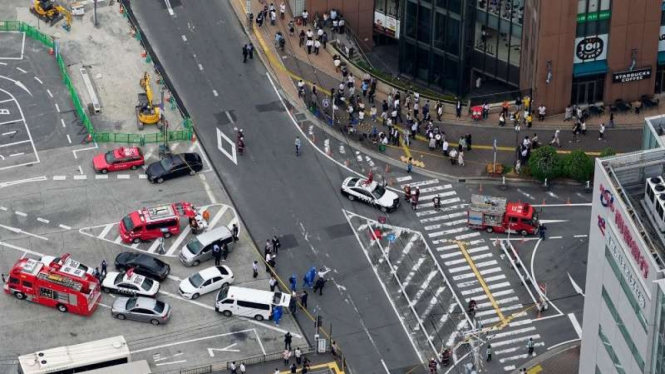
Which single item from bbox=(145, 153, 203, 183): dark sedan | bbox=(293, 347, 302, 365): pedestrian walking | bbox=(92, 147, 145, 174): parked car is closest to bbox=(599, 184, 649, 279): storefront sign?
bbox=(293, 347, 302, 365): pedestrian walking

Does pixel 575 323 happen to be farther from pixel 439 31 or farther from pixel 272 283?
pixel 439 31

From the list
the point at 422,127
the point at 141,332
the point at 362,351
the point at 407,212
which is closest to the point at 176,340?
the point at 141,332

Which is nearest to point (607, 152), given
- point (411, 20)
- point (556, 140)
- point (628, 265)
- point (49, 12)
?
point (556, 140)

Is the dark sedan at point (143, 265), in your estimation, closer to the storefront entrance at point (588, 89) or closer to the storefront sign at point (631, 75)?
the storefront entrance at point (588, 89)

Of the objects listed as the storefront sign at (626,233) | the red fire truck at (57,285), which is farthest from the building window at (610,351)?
the red fire truck at (57,285)

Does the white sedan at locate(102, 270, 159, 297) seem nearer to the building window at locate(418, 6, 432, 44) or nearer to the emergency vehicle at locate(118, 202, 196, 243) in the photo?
the emergency vehicle at locate(118, 202, 196, 243)

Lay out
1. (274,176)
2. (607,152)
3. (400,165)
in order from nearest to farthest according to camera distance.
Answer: (607,152) → (274,176) → (400,165)

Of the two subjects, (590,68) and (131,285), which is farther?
(590,68)
